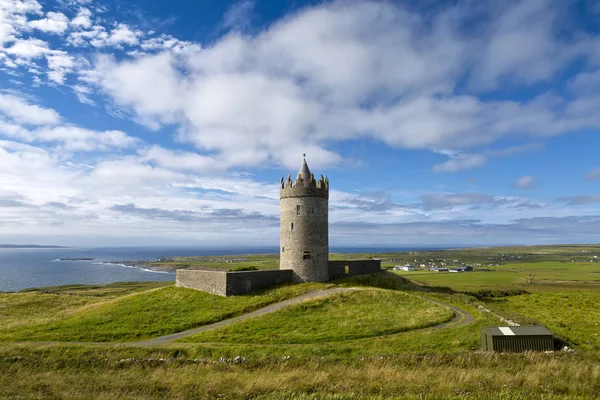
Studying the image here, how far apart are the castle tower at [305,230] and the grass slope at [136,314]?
2407 mm

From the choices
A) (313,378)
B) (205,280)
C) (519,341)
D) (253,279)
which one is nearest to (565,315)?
(519,341)

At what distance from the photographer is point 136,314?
2669 cm

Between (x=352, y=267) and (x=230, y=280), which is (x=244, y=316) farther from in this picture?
(x=352, y=267)

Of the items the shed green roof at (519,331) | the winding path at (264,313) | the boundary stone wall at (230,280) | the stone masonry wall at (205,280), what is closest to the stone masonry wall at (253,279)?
the boundary stone wall at (230,280)

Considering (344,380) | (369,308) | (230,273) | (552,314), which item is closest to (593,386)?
(344,380)

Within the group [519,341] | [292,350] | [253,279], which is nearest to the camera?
[519,341]

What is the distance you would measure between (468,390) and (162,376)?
9.33m

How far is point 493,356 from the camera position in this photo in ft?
44.6

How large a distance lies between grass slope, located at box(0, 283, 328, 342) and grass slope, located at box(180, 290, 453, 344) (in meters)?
3.49

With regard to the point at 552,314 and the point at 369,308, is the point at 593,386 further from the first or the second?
the point at 552,314

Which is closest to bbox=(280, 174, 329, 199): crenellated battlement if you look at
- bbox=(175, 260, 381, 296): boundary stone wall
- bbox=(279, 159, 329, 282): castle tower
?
bbox=(279, 159, 329, 282): castle tower

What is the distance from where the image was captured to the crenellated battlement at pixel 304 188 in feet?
113

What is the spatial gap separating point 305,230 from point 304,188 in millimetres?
3985

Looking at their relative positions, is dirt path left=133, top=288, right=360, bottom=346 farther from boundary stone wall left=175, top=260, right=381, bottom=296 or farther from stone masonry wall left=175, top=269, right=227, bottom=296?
stone masonry wall left=175, top=269, right=227, bottom=296
